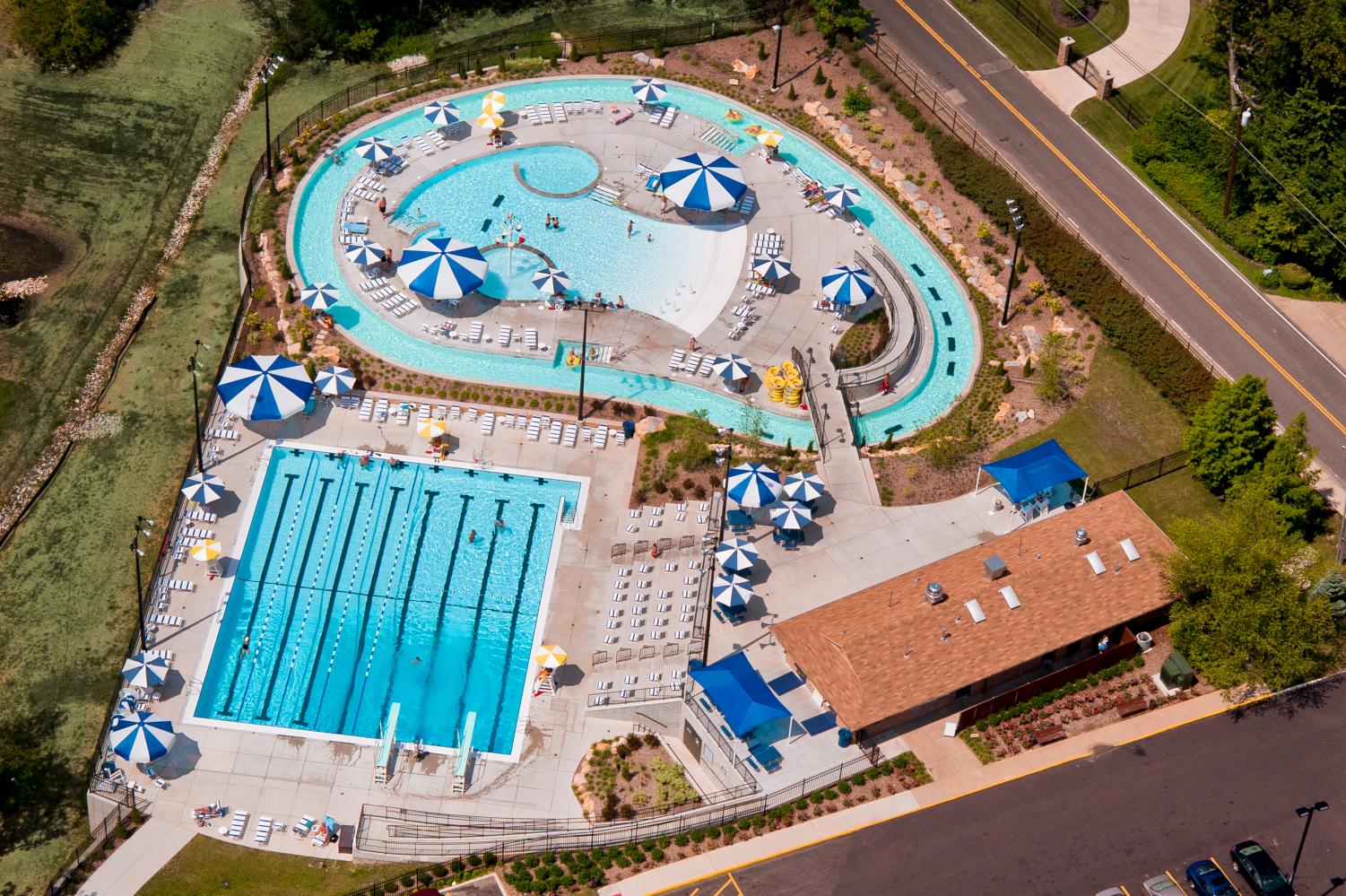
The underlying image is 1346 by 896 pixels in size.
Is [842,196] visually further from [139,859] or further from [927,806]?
[139,859]

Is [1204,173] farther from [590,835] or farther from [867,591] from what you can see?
[590,835]

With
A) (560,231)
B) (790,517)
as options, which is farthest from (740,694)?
(560,231)

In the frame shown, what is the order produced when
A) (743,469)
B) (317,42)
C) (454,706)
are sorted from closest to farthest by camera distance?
(454,706), (743,469), (317,42)

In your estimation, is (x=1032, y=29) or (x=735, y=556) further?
(x=1032, y=29)

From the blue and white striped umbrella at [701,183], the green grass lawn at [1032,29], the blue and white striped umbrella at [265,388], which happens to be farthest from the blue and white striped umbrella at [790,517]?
the green grass lawn at [1032,29]

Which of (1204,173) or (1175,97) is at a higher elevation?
(1175,97)

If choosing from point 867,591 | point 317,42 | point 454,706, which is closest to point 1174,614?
point 867,591

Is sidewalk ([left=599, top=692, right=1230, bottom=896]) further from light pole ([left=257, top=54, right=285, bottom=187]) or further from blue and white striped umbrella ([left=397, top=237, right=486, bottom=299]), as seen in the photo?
light pole ([left=257, top=54, right=285, bottom=187])
